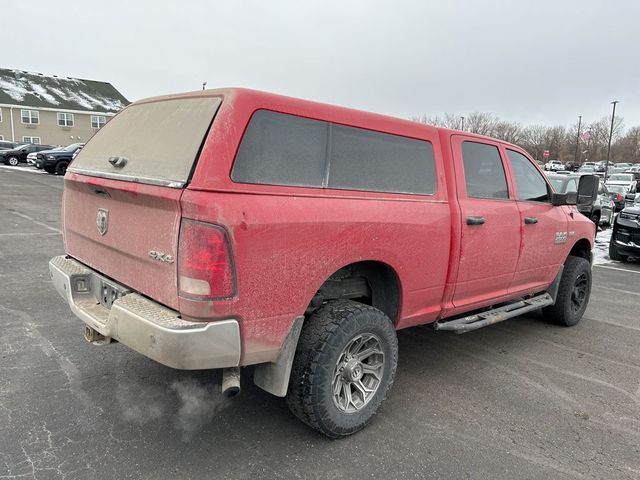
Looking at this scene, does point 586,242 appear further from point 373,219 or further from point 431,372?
point 373,219

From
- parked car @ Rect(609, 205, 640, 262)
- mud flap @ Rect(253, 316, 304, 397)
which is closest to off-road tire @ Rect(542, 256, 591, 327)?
mud flap @ Rect(253, 316, 304, 397)

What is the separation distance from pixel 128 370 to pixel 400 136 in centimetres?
→ 269

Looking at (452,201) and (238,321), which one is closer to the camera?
(238,321)

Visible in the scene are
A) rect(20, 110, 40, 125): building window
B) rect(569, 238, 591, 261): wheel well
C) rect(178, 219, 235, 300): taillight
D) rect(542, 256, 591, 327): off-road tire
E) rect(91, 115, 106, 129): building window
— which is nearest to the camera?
rect(178, 219, 235, 300): taillight

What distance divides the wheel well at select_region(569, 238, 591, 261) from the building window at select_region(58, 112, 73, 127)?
5185cm

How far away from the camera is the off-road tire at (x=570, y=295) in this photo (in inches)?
202

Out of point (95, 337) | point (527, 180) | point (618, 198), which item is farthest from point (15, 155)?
point (527, 180)

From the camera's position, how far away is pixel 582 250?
216 inches

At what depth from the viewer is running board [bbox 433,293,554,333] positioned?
3670 millimetres

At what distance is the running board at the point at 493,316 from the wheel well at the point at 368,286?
24.1 inches

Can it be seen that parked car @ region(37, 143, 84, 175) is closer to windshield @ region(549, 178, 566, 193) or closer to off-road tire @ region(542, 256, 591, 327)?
windshield @ region(549, 178, 566, 193)

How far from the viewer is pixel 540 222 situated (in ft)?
14.4

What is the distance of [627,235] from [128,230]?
10.0 metres

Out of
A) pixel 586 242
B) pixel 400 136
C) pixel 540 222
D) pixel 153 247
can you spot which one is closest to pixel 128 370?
pixel 153 247
